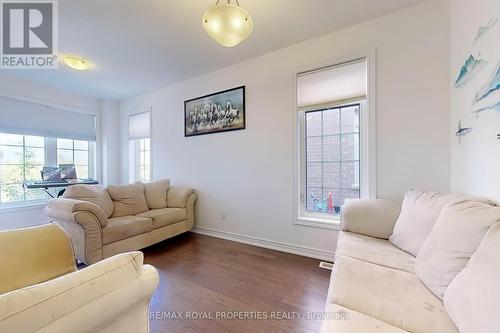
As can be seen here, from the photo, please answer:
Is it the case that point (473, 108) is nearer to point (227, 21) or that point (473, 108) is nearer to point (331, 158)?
point (331, 158)

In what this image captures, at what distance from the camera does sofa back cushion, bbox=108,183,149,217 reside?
279cm

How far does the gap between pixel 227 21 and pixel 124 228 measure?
7.55ft

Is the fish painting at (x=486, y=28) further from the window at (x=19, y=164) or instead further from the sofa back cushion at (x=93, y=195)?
the window at (x=19, y=164)

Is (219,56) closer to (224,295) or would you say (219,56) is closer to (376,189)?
(376,189)

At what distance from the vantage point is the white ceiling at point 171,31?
1832mm

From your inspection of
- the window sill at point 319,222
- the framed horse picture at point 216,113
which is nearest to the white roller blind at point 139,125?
the framed horse picture at point 216,113

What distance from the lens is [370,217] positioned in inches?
67.9

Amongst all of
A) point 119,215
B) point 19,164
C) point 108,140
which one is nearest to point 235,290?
point 119,215

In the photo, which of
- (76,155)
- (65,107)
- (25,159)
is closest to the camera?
(25,159)

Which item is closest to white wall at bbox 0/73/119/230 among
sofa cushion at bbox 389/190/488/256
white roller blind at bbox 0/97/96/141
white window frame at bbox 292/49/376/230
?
white roller blind at bbox 0/97/96/141

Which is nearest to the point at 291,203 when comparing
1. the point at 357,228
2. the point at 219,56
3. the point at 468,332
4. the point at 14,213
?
the point at 357,228

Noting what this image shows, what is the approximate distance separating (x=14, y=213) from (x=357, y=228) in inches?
190

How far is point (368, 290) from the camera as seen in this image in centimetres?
99

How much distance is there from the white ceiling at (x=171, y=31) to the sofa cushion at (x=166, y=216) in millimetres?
2087
